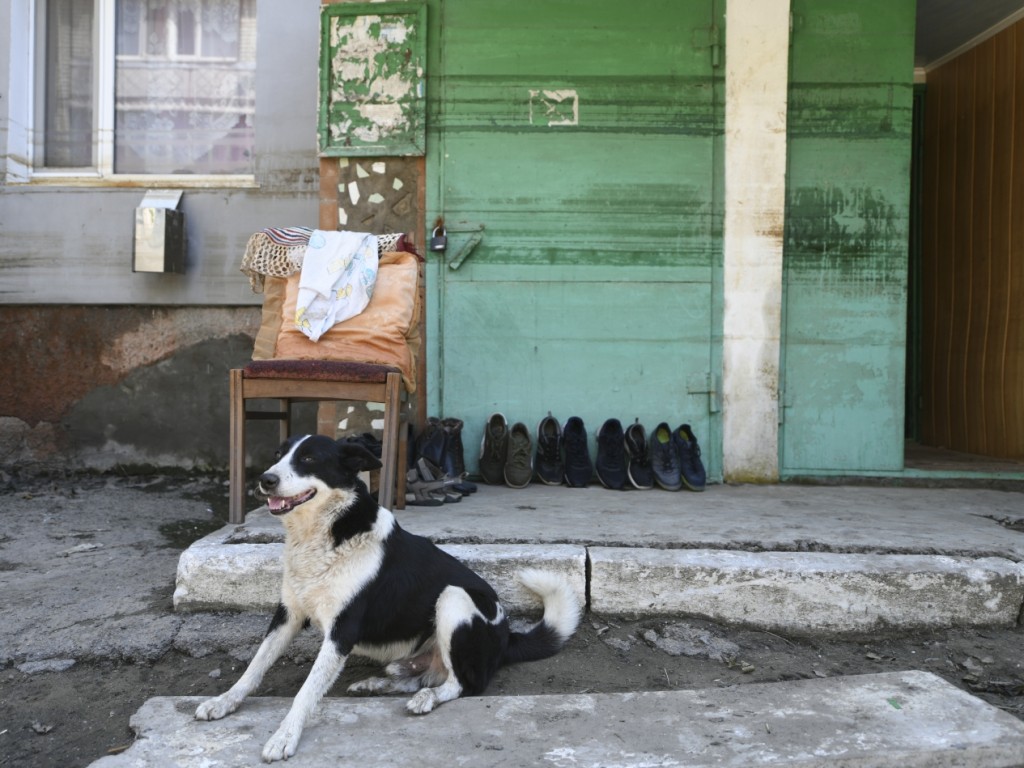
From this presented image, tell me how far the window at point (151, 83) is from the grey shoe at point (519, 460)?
292 centimetres

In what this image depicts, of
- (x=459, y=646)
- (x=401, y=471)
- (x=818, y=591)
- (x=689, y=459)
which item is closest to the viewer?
(x=459, y=646)

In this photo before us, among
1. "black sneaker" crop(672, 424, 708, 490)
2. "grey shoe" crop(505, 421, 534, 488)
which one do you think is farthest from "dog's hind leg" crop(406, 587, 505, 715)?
"black sneaker" crop(672, 424, 708, 490)

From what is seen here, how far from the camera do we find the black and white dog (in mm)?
2240

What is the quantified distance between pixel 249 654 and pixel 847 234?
3.94 meters

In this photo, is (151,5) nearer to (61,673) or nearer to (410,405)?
(410,405)

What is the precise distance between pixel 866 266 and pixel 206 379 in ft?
14.3

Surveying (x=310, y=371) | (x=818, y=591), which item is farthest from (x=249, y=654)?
(x=818, y=591)

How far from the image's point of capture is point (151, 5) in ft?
18.7

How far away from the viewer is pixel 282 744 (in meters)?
2.01

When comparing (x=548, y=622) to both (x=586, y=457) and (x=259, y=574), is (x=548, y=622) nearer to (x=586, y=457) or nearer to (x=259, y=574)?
(x=259, y=574)

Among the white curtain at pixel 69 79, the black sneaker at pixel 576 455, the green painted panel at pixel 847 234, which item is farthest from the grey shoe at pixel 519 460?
the white curtain at pixel 69 79

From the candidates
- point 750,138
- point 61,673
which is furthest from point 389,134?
point 61,673

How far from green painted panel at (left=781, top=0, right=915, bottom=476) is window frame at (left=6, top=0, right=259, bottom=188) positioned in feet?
12.1

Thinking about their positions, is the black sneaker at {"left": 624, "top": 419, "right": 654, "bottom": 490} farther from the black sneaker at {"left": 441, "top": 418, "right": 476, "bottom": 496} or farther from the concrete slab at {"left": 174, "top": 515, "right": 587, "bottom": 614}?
the concrete slab at {"left": 174, "top": 515, "right": 587, "bottom": 614}
